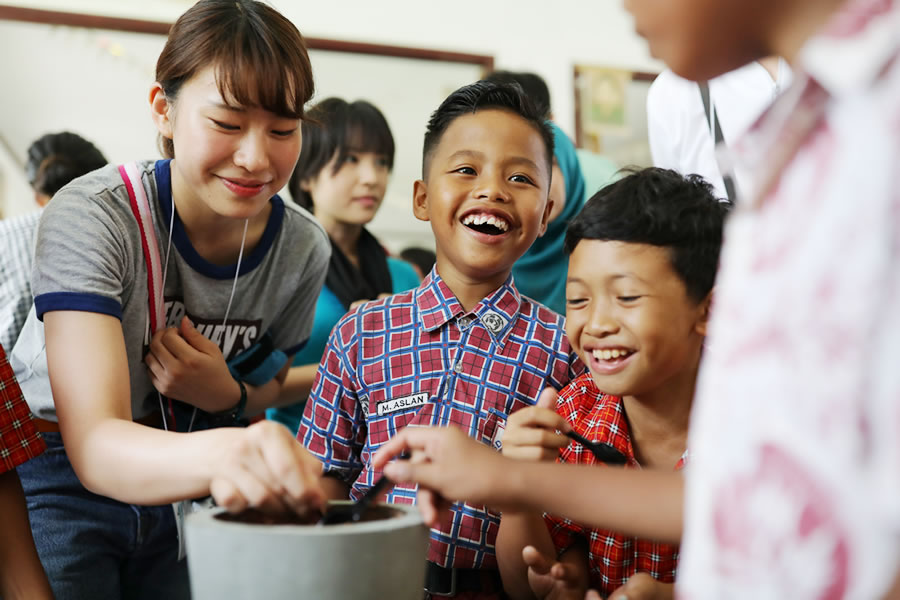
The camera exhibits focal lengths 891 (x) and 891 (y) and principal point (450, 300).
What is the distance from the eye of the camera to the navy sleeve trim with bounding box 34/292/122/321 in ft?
3.30

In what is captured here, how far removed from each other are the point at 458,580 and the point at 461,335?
326 millimetres

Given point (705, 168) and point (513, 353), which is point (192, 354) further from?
point (705, 168)

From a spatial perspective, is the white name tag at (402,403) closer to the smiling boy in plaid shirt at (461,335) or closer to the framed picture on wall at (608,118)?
the smiling boy in plaid shirt at (461,335)

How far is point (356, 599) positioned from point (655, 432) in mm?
538

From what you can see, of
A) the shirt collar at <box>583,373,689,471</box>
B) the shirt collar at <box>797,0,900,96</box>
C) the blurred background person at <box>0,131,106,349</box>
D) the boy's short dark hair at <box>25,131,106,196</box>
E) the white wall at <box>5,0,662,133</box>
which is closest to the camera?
the shirt collar at <box>797,0,900,96</box>

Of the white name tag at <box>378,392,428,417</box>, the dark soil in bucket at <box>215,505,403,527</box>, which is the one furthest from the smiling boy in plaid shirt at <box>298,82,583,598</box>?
the dark soil in bucket at <box>215,505,403,527</box>

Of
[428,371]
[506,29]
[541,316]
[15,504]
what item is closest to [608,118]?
[506,29]

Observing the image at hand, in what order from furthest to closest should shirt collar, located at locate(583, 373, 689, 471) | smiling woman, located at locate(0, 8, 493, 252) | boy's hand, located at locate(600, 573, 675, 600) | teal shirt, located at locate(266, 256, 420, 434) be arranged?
smiling woman, located at locate(0, 8, 493, 252), teal shirt, located at locate(266, 256, 420, 434), shirt collar, located at locate(583, 373, 689, 471), boy's hand, located at locate(600, 573, 675, 600)

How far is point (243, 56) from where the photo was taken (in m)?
1.10

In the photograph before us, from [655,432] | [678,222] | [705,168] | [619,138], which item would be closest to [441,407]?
[655,432]

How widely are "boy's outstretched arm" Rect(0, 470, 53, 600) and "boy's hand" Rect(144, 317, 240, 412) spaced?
23 cm

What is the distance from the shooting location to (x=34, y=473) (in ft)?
3.95

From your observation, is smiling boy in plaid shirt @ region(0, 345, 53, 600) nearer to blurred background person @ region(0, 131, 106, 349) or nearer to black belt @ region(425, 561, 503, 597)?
blurred background person @ region(0, 131, 106, 349)

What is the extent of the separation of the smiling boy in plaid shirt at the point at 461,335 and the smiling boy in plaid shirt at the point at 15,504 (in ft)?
1.17
